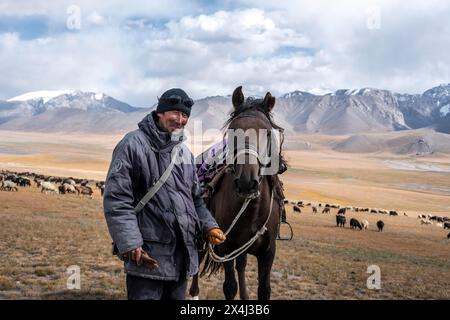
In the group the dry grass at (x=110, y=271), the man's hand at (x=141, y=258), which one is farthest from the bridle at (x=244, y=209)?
the dry grass at (x=110, y=271)

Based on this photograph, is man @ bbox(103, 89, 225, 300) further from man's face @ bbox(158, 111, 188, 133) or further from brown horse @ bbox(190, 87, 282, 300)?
brown horse @ bbox(190, 87, 282, 300)

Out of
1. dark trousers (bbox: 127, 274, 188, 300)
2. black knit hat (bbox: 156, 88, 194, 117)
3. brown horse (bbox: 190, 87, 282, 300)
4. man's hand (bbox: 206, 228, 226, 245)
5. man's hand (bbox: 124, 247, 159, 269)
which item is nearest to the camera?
man's hand (bbox: 124, 247, 159, 269)

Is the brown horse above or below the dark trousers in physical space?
above

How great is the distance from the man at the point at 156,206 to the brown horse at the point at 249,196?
726mm

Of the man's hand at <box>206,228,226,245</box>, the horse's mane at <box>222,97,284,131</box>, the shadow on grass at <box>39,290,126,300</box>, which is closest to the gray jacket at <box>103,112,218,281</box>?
the man's hand at <box>206,228,226,245</box>

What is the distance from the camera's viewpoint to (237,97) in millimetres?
5336

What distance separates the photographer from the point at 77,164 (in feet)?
339

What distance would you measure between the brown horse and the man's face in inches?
33.6

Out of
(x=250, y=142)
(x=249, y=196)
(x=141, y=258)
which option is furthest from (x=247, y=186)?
(x=141, y=258)

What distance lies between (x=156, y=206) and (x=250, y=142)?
1.39 metres

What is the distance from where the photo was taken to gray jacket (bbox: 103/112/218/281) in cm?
350

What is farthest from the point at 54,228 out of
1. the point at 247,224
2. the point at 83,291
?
the point at 247,224
